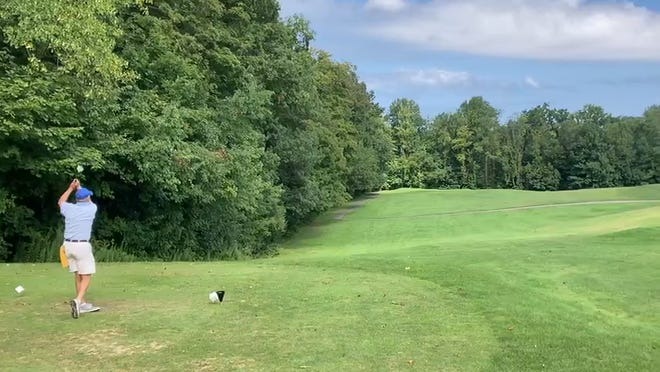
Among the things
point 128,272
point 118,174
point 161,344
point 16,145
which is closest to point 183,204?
point 118,174

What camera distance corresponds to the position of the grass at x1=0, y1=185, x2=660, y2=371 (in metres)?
7.29

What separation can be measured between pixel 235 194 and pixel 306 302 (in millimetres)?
15156

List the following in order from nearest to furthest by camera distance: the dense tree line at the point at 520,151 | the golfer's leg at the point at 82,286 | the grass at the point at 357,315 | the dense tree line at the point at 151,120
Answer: the grass at the point at 357,315, the golfer's leg at the point at 82,286, the dense tree line at the point at 151,120, the dense tree line at the point at 520,151

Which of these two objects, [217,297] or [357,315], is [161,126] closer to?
[217,297]

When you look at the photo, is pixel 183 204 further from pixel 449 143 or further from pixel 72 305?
pixel 449 143

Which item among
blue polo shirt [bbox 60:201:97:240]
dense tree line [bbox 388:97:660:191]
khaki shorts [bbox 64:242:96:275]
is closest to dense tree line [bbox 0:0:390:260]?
blue polo shirt [bbox 60:201:97:240]

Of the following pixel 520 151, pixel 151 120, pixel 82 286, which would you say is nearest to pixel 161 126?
pixel 151 120

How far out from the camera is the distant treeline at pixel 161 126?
56.1 ft

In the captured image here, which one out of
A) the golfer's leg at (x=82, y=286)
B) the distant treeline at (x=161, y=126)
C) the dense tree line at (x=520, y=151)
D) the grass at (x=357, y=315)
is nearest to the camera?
the grass at (x=357, y=315)

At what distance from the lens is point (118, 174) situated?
22.7 metres

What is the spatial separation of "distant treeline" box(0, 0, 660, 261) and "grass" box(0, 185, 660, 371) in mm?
4804

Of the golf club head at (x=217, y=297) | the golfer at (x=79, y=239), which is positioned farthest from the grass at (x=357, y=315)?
the golfer at (x=79, y=239)

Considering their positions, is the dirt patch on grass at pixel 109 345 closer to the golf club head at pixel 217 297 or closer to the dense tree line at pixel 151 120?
the golf club head at pixel 217 297

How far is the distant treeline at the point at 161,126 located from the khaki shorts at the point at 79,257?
7024mm
